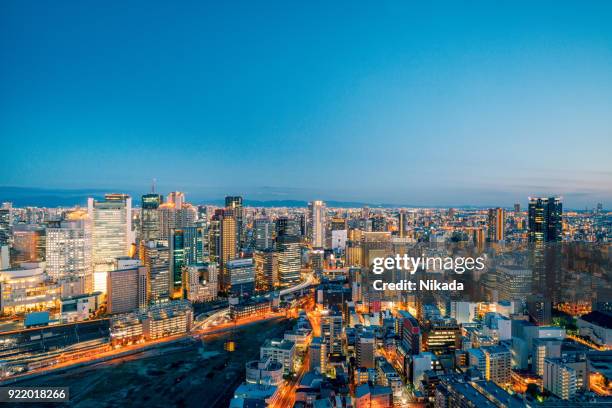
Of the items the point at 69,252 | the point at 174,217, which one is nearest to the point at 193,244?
the point at 174,217

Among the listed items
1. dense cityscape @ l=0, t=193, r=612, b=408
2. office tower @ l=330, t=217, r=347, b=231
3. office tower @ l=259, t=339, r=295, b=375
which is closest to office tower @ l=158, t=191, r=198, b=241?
dense cityscape @ l=0, t=193, r=612, b=408

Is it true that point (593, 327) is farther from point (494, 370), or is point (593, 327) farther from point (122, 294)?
point (122, 294)

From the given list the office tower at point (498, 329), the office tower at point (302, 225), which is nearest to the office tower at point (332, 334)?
the office tower at point (498, 329)

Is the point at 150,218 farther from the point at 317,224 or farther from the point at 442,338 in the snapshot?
Answer: the point at 442,338

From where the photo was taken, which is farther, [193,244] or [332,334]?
[193,244]

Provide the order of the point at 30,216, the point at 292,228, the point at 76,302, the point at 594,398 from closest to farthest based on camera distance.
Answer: the point at 594,398
the point at 76,302
the point at 30,216
the point at 292,228

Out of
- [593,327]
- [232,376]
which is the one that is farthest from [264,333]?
[593,327]

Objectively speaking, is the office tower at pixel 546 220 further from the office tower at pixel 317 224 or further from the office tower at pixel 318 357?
the office tower at pixel 318 357
